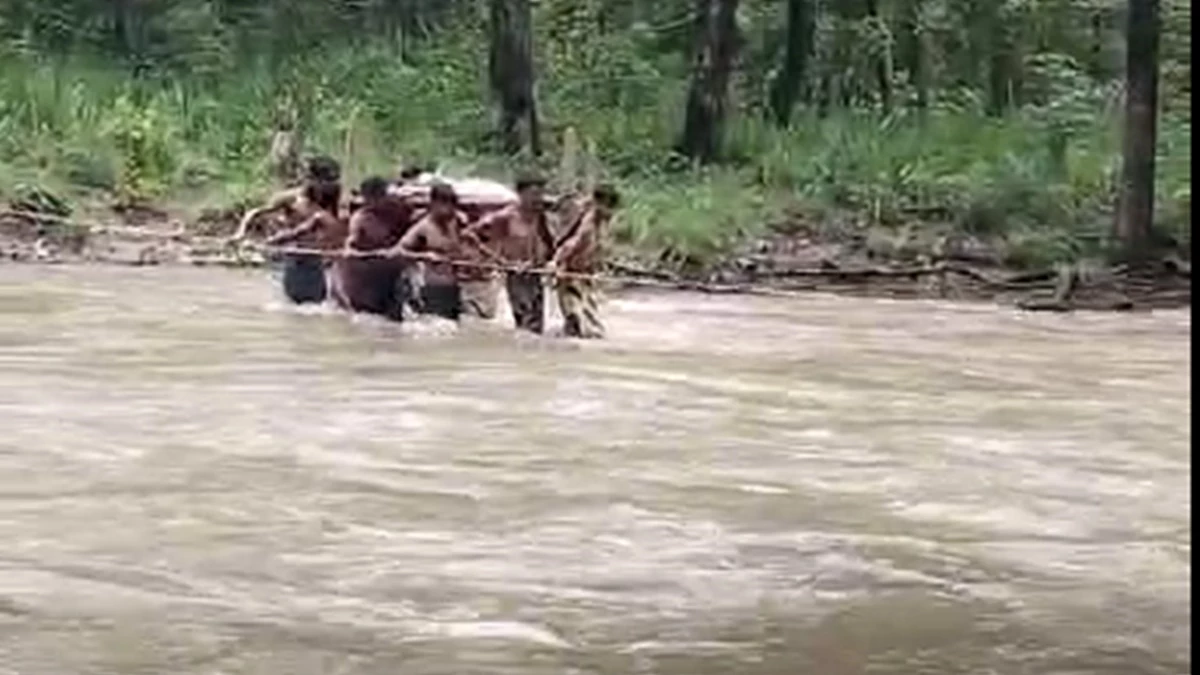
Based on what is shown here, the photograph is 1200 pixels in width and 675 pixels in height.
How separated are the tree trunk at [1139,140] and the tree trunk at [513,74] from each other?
6157mm

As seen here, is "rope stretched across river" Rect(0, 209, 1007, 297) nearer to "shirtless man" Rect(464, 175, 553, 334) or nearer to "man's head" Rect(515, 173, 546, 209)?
"man's head" Rect(515, 173, 546, 209)

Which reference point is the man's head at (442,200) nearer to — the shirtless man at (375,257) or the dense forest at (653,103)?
the shirtless man at (375,257)

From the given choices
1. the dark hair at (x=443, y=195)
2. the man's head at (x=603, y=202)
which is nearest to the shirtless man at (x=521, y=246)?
the dark hair at (x=443, y=195)

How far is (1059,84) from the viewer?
103ft

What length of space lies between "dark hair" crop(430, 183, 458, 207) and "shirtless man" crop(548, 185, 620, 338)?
724mm

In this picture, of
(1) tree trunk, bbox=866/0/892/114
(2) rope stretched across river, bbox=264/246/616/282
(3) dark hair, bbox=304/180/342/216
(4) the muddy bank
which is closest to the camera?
(2) rope stretched across river, bbox=264/246/616/282

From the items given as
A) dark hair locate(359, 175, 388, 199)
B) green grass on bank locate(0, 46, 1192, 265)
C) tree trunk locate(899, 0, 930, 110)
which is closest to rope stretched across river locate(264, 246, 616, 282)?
dark hair locate(359, 175, 388, 199)

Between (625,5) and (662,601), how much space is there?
2596cm

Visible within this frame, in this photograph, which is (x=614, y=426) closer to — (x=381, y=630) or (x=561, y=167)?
(x=381, y=630)

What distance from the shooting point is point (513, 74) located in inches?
986

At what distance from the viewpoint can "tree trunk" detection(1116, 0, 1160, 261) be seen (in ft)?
68.9

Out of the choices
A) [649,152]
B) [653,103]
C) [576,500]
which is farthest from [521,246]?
[653,103]

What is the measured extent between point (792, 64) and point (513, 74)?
16.7 feet

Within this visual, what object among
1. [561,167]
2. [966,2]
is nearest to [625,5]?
→ [966,2]
